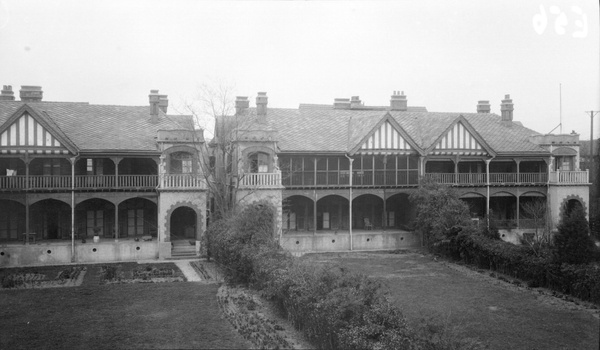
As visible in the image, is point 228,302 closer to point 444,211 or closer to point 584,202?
point 444,211

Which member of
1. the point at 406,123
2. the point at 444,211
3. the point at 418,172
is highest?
the point at 406,123

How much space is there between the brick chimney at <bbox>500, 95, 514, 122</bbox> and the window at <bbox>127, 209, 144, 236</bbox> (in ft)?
94.7

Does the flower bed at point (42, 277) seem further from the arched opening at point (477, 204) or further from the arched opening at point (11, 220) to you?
the arched opening at point (477, 204)

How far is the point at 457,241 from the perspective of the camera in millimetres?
30203

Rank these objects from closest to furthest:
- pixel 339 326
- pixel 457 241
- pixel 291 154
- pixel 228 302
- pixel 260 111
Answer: pixel 339 326, pixel 228 302, pixel 457 241, pixel 291 154, pixel 260 111

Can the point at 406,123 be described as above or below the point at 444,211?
above

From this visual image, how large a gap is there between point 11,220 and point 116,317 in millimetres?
16946

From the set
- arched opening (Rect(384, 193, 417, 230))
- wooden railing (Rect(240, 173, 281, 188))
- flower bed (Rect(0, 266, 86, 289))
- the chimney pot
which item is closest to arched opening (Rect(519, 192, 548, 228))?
arched opening (Rect(384, 193, 417, 230))

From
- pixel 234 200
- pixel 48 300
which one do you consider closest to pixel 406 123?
pixel 234 200

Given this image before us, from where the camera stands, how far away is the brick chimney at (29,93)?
1421 inches

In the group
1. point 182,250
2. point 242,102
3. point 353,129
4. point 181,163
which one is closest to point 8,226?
point 182,250

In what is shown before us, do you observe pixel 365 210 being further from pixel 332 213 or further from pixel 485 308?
pixel 485 308

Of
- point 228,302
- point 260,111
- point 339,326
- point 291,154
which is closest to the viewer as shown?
point 339,326

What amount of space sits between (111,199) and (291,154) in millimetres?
11052
